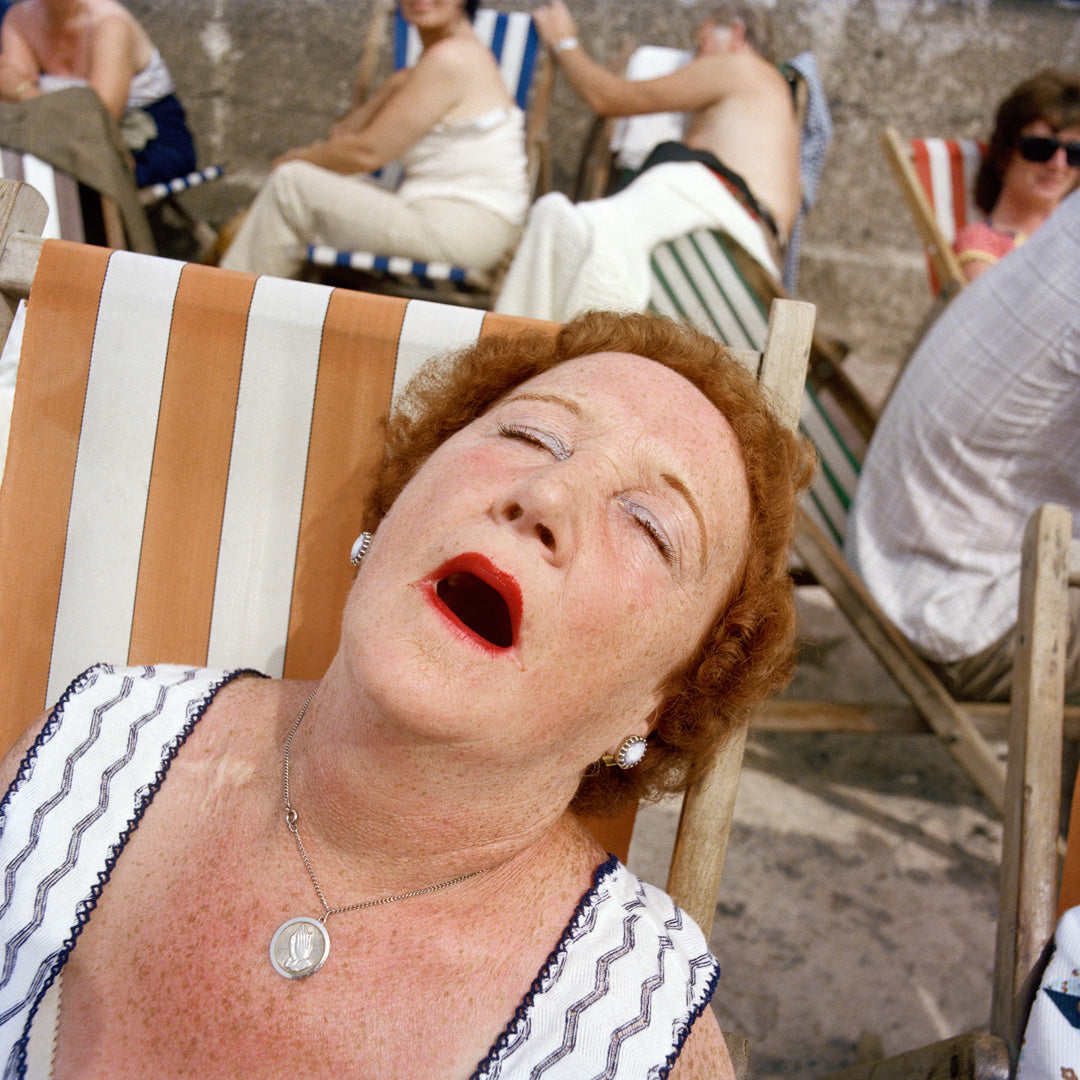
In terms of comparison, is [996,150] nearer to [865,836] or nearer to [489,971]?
[865,836]

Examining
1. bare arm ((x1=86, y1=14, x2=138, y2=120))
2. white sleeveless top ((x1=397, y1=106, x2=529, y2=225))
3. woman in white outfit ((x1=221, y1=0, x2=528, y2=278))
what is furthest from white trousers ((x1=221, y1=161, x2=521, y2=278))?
bare arm ((x1=86, y1=14, x2=138, y2=120))

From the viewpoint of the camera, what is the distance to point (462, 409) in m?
1.38

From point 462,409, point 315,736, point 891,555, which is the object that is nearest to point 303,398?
point 462,409

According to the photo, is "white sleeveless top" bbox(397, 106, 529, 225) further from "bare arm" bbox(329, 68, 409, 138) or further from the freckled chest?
the freckled chest

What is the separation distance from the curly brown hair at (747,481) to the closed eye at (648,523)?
165 millimetres

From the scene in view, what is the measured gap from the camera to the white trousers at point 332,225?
308 centimetres

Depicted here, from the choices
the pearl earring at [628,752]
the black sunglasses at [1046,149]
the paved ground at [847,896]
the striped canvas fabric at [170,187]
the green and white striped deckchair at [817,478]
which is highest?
the black sunglasses at [1046,149]

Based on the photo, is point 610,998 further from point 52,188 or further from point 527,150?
point 527,150

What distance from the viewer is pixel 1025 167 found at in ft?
11.1

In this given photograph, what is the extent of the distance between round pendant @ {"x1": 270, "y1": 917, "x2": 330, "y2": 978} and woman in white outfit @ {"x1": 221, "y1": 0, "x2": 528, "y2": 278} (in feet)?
8.35

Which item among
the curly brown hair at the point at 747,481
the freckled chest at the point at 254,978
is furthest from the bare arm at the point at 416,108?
the freckled chest at the point at 254,978

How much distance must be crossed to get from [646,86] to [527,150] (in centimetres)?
60

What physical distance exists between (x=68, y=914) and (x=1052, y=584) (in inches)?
60.3

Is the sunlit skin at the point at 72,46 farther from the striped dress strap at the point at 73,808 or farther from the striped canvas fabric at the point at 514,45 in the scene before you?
the striped dress strap at the point at 73,808
